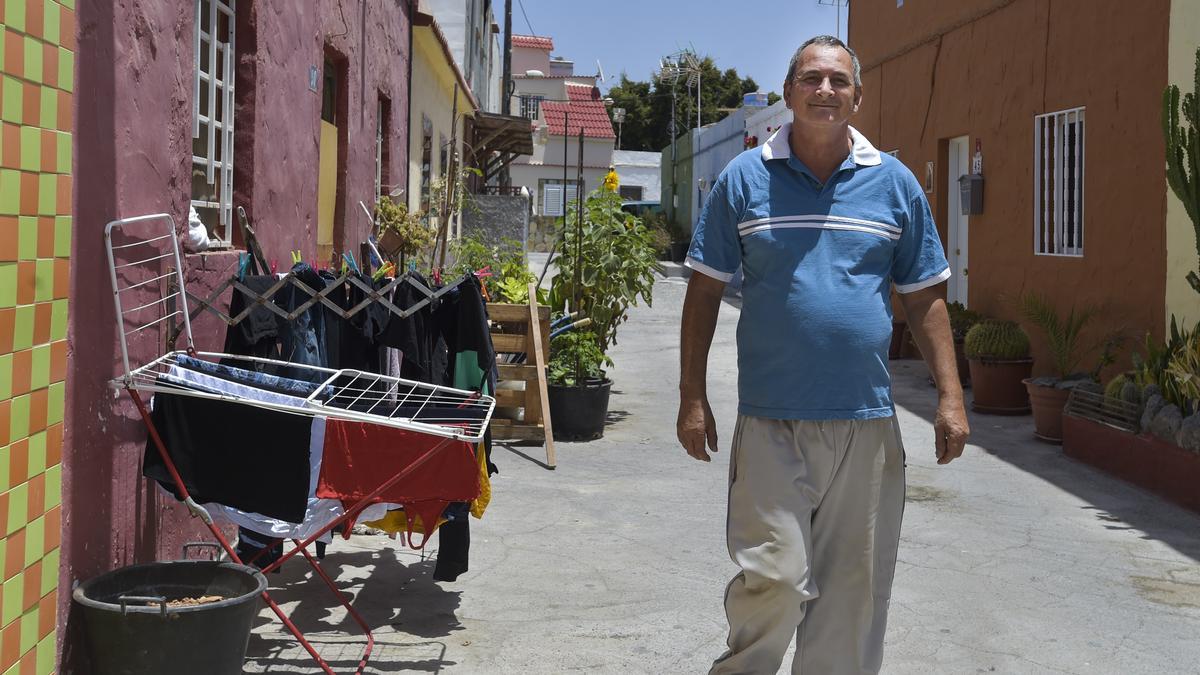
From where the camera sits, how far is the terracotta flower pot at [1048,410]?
31.3 feet

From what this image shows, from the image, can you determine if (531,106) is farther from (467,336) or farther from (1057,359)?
(467,336)

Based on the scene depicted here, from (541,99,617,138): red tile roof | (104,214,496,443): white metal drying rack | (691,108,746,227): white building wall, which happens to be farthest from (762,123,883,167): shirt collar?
(541,99,617,138): red tile roof

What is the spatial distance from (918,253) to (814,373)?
54 centimetres

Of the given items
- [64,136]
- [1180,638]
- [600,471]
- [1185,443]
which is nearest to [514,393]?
[600,471]

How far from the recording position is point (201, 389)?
13.7 feet

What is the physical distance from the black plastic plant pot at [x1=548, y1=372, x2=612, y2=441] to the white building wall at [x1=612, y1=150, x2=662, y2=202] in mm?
41134

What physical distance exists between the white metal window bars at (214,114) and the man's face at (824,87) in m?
3.01

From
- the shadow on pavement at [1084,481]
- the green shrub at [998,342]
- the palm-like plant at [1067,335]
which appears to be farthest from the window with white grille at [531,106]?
the palm-like plant at [1067,335]

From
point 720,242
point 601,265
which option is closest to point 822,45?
point 720,242

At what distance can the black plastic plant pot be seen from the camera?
367 inches

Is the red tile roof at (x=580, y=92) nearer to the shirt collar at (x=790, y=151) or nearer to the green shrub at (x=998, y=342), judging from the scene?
the green shrub at (x=998, y=342)

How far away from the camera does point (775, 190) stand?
372cm

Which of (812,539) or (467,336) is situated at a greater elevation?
(467,336)

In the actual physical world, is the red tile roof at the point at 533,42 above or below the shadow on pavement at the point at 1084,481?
above
